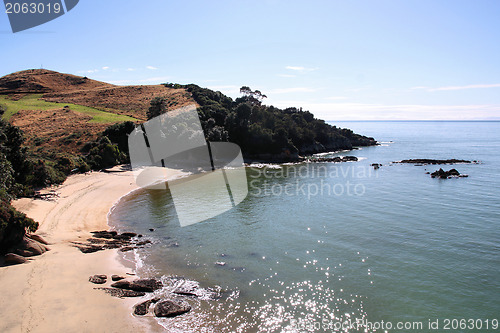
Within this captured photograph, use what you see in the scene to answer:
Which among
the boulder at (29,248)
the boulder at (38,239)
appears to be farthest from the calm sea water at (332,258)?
the boulder at (38,239)

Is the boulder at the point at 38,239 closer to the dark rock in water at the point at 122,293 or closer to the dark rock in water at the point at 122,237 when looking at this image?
the dark rock in water at the point at 122,237

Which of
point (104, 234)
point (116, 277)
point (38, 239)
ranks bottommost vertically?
point (116, 277)

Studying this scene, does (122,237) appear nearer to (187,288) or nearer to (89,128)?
(187,288)

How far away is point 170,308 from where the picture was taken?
48.5ft

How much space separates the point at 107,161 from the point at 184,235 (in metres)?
33.3

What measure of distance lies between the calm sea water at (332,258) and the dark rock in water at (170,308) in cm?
41

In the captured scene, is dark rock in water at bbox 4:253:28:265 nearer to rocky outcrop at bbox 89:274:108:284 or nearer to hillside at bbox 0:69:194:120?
rocky outcrop at bbox 89:274:108:284

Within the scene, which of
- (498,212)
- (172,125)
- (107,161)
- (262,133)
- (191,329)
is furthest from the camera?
(262,133)

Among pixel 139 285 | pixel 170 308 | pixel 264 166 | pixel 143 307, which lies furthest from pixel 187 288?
pixel 264 166

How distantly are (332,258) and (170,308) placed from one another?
1190 cm

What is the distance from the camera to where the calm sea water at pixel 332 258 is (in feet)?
49.4

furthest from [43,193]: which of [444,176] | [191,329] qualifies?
[444,176]

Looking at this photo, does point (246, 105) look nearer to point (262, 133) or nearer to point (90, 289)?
point (262, 133)

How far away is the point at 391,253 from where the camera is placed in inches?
873
